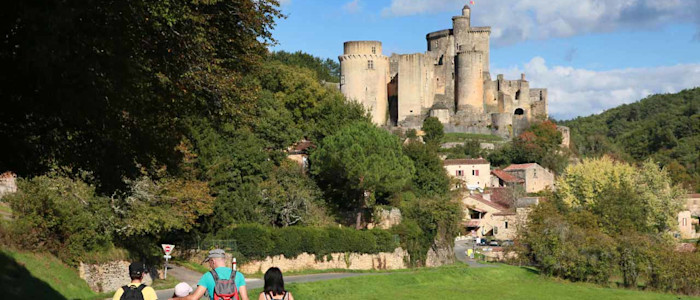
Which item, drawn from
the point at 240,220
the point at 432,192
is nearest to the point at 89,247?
the point at 240,220

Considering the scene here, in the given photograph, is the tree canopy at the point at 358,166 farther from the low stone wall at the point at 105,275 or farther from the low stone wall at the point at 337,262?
the low stone wall at the point at 105,275

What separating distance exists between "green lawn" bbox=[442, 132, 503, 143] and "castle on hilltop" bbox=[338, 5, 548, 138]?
0.70 m

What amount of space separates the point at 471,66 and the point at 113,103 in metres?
77.5

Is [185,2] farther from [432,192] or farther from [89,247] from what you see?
[432,192]

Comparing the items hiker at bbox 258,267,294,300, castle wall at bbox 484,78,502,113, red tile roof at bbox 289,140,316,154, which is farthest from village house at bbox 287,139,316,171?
castle wall at bbox 484,78,502,113

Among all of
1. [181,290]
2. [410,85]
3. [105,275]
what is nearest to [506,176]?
[410,85]

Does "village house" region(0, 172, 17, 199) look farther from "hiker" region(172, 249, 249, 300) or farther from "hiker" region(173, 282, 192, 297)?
"hiker" region(173, 282, 192, 297)

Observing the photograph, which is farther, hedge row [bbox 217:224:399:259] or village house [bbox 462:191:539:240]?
village house [bbox 462:191:539:240]

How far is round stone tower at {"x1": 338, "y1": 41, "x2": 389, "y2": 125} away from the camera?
84.6 meters

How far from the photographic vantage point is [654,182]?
56.8 meters

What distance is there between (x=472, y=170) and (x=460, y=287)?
3904cm

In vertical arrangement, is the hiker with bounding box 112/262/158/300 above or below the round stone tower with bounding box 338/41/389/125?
below

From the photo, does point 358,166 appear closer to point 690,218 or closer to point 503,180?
point 503,180

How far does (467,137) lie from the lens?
87062mm
